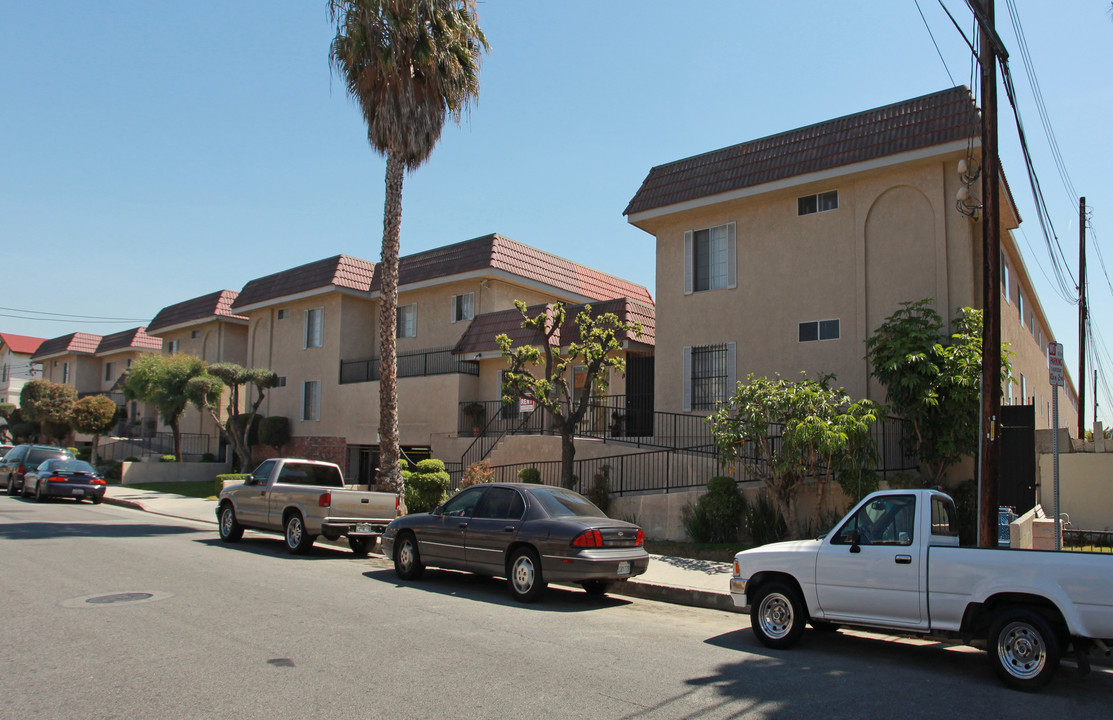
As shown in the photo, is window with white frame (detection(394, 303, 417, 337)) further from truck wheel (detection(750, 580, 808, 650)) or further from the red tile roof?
the red tile roof

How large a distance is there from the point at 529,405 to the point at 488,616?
317 inches

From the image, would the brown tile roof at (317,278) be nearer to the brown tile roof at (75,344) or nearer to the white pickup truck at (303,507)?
the white pickup truck at (303,507)

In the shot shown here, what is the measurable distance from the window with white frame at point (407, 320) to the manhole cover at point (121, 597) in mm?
20129

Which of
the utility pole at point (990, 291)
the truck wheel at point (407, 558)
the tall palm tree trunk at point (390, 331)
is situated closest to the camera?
the utility pole at point (990, 291)

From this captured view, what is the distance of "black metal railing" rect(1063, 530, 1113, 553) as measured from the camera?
1589 cm

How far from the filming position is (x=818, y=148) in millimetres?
16875

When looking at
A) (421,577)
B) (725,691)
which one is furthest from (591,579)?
(725,691)

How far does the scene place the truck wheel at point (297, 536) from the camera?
14125mm

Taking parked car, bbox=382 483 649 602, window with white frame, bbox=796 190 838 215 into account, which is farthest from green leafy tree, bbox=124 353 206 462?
window with white frame, bbox=796 190 838 215

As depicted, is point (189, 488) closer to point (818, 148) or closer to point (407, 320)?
point (407, 320)

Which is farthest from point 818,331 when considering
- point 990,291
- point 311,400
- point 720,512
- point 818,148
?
point 311,400

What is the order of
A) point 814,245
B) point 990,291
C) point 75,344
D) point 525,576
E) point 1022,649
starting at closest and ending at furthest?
point 1022,649 < point 525,576 < point 990,291 < point 814,245 < point 75,344

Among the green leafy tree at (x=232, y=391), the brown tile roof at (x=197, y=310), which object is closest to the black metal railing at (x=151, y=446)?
the brown tile roof at (x=197, y=310)

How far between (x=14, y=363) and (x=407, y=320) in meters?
51.5
